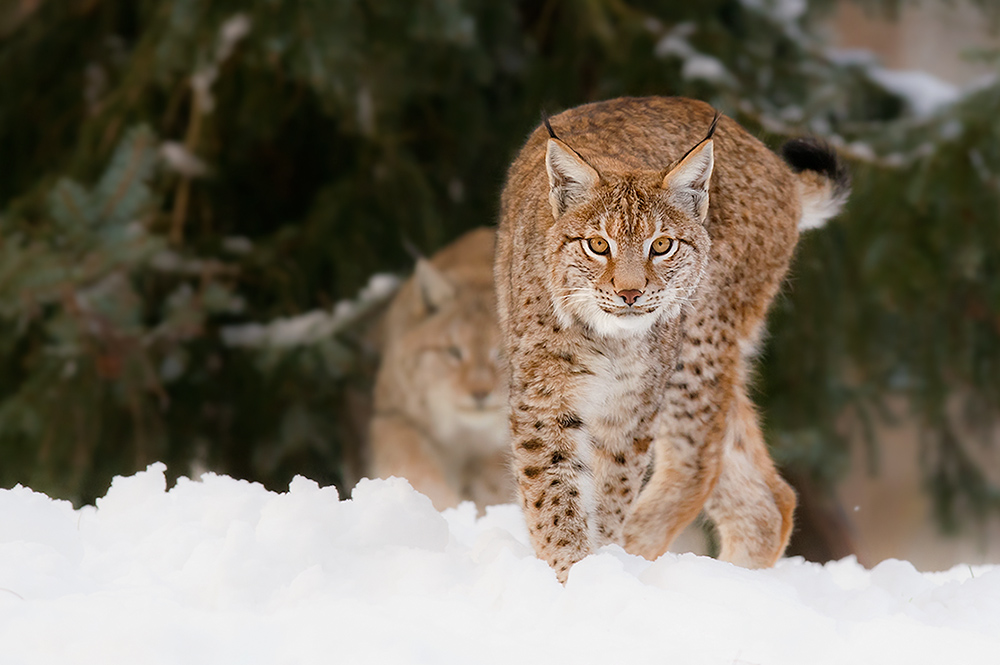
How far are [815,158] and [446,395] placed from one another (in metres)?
2.01

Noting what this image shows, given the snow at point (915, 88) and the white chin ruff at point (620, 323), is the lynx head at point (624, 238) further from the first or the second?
the snow at point (915, 88)

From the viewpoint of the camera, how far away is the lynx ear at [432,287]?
4676mm

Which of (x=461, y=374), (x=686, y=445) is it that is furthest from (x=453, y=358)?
(x=686, y=445)

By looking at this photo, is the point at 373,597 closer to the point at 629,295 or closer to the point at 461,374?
the point at 629,295

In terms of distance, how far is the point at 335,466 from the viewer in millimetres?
5754

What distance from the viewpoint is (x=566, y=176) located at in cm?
249

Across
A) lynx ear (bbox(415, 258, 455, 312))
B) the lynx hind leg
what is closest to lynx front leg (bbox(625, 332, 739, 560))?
the lynx hind leg

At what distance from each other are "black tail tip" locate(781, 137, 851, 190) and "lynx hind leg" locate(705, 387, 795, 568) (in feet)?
2.23

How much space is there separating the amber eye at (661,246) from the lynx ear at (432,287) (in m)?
2.29

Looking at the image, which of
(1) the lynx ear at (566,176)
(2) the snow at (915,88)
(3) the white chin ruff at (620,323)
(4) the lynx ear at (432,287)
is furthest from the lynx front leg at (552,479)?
(2) the snow at (915,88)

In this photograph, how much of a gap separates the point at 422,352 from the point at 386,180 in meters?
1.16

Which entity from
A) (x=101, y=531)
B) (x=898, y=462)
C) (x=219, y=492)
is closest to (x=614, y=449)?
(x=219, y=492)

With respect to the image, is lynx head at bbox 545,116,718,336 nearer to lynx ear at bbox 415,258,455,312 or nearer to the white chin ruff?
the white chin ruff

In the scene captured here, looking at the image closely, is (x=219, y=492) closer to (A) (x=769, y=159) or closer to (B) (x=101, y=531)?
(B) (x=101, y=531)
